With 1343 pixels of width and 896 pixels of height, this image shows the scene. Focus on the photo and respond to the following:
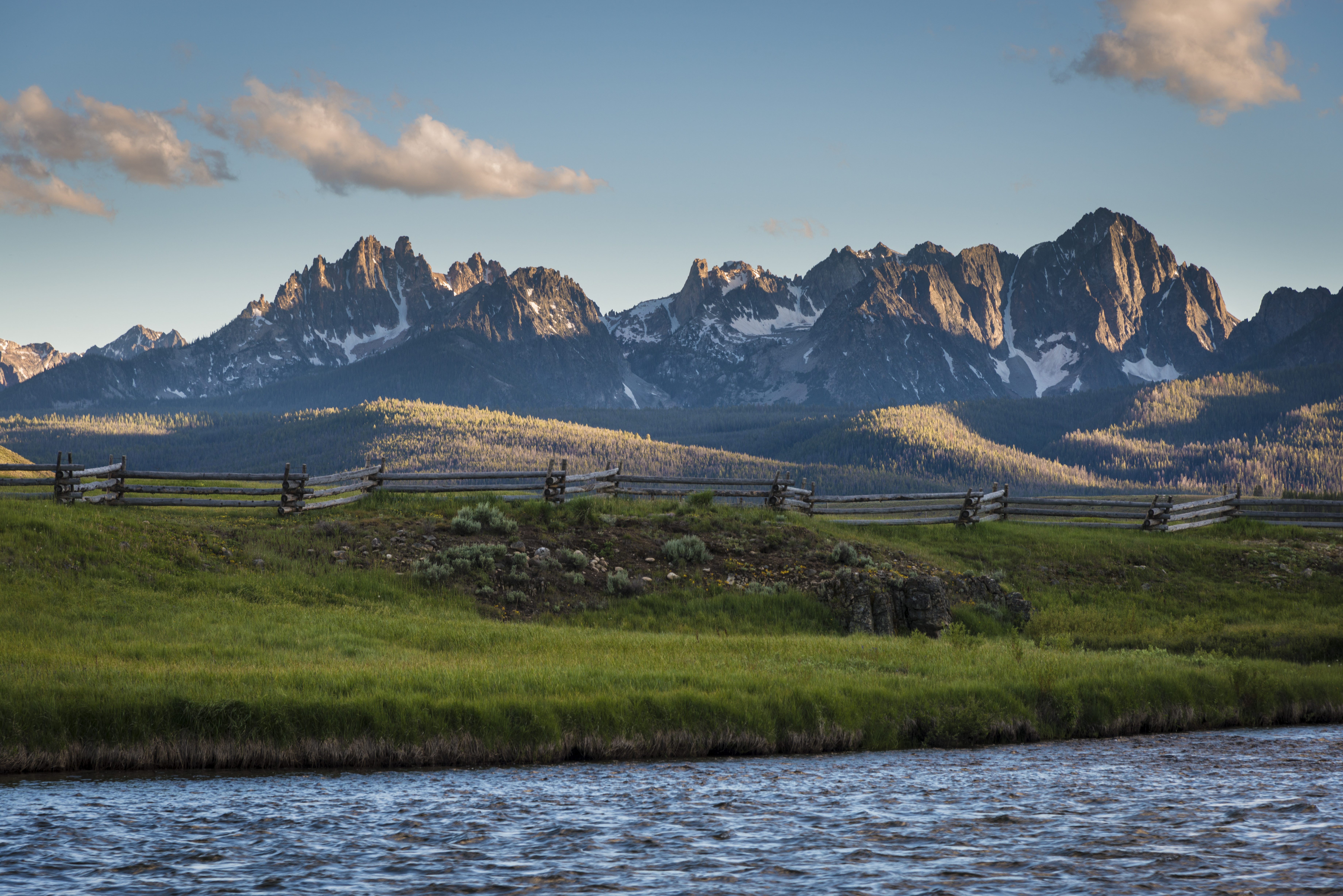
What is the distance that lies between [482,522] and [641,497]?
10.4m

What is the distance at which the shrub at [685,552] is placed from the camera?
28641mm

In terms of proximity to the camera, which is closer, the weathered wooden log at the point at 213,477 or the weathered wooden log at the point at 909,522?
the weathered wooden log at the point at 213,477

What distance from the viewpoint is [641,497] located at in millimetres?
38812

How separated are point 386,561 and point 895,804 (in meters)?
17.3

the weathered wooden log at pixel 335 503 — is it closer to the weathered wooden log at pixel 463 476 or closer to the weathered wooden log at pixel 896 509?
the weathered wooden log at pixel 463 476

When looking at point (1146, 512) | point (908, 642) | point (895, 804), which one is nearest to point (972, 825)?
point (895, 804)

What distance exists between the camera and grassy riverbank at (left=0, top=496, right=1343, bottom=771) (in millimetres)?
14359

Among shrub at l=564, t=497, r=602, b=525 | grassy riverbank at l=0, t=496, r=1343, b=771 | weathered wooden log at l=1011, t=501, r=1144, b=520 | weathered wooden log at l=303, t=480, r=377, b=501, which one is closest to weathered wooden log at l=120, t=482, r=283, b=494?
grassy riverbank at l=0, t=496, r=1343, b=771

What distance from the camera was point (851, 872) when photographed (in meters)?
9.73

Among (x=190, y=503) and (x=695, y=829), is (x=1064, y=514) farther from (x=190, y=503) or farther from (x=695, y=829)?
(x=695, y=829)

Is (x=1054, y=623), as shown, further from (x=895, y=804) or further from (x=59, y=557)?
(x=59, y=557)

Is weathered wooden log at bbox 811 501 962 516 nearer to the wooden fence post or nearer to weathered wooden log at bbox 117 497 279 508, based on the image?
the wooden fence post

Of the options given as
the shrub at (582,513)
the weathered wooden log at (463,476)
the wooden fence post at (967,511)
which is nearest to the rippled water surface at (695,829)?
the shrub at (582,513)

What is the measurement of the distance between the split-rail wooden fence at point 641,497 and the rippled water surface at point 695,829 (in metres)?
14.6
